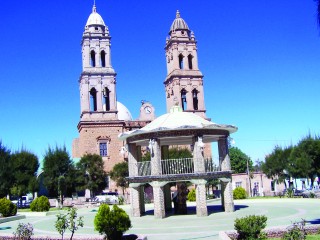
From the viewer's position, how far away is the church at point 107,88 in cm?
5816

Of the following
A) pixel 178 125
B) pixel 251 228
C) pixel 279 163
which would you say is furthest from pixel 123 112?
pixel 251 228

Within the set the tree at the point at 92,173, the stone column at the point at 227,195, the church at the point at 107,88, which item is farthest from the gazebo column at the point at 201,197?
the church at the point at 107,88

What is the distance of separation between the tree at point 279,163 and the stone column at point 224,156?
2509cm

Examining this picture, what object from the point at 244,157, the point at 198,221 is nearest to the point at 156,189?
the point at 198,221

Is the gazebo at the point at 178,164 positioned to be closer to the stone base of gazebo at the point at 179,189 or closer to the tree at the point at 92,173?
the stone base of gazebo at the point at 179,189

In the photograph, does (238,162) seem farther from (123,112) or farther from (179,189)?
(179,189)

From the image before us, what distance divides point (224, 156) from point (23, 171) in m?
29.4

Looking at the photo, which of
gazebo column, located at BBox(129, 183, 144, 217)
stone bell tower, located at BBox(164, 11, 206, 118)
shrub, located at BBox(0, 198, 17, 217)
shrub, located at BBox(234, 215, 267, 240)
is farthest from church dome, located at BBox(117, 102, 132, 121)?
shrub, located at BBox(234, 215, 267, 240)

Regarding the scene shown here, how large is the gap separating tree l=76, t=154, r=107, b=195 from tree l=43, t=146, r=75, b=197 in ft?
6.99

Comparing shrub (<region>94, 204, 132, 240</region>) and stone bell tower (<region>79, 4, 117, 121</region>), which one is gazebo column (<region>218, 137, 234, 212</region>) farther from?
stone bell tower (<region>79, 4, 117, 121</region>)

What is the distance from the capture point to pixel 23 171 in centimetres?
4734

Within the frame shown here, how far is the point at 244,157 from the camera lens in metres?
85.6

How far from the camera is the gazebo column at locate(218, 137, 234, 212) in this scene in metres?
23.8

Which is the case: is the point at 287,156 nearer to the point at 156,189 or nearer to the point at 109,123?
the point at 109,123
